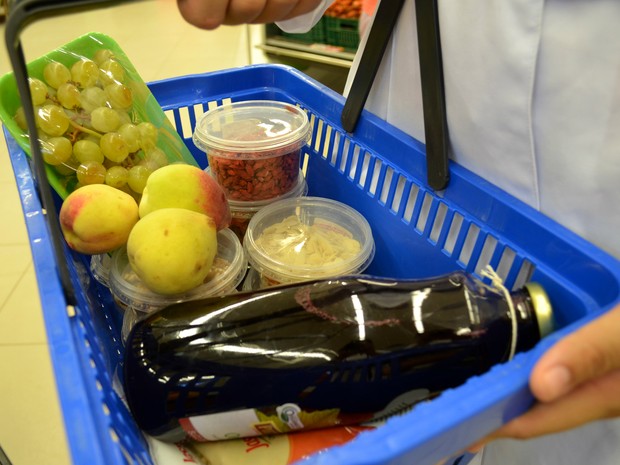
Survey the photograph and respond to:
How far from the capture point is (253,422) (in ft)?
1.46

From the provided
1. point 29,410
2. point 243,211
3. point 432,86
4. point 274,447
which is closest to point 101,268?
point 243,211

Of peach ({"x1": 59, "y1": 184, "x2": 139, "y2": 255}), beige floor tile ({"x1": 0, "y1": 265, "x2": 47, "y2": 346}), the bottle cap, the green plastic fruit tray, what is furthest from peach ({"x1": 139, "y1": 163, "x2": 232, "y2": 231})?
beige floor tile ({"x1": 0, "y1": 265, "x2": 47, "y2": 346})

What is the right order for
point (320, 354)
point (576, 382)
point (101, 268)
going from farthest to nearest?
1. point (101, 268)
2. point (320, 354)
3. point (576, 382)

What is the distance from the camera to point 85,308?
1.63 feet

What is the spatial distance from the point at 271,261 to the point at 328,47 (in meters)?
1.67

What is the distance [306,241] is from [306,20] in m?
0.33

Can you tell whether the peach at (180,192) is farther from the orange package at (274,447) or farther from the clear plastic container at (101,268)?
the orange package at (274,447)

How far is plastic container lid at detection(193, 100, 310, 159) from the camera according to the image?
0.71 meters

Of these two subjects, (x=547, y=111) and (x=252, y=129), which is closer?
(x=547, y=111)

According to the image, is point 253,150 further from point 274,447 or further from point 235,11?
point 274,447

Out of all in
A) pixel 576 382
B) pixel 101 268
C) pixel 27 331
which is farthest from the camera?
pixel 27 331

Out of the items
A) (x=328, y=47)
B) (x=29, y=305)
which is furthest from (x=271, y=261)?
(x=328, y=47)

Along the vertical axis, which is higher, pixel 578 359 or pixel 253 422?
pixel 578 359

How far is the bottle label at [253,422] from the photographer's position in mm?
436
